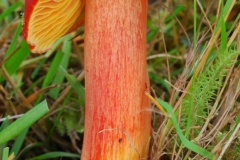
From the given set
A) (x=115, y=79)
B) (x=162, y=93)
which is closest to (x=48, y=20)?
(x=115, y=79)

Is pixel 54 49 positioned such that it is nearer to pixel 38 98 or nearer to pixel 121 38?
pixel 38 98

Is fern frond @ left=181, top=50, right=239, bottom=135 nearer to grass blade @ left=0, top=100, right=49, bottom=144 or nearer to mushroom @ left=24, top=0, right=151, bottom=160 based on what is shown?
mushroom @ left=24, top=0, right=151, bottom=160

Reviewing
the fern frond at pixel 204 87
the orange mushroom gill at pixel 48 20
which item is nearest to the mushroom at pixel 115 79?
the orange mushroom gill at pixel 48 20

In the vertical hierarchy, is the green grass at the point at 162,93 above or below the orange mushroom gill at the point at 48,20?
below

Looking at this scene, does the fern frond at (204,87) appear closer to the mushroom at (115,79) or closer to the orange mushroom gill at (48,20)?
the mushroom at (115,79)

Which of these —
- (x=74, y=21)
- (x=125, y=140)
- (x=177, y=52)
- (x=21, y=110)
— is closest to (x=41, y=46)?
(x=74, y=21)

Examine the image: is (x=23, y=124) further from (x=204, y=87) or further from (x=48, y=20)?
(x=204, y=87)

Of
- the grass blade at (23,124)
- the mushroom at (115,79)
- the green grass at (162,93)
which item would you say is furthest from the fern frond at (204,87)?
the grass blade at (23,124)

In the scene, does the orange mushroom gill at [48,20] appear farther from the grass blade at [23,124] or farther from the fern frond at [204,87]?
the fern frond at [204,87]
